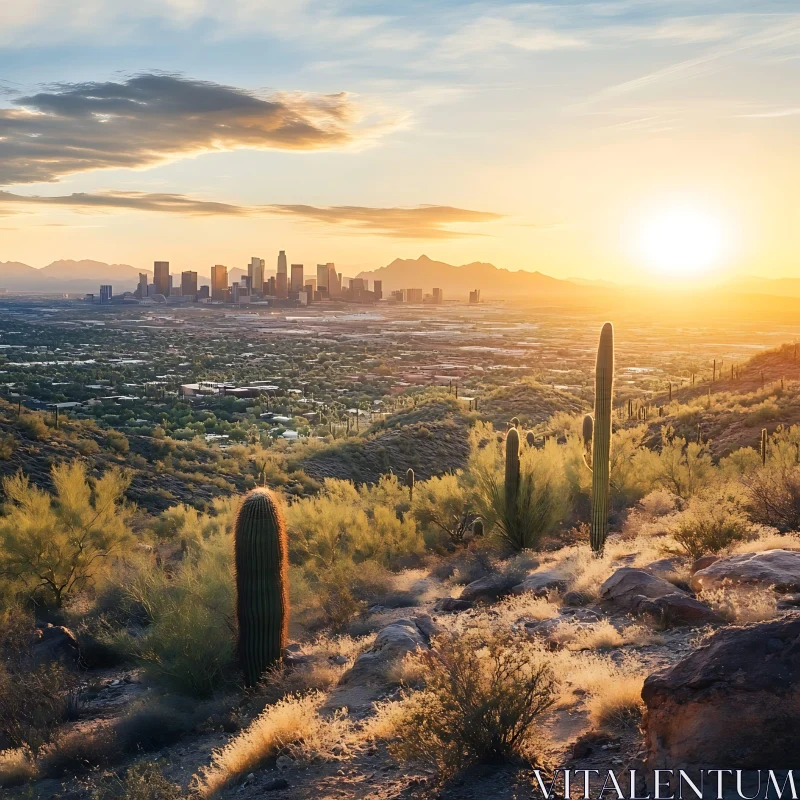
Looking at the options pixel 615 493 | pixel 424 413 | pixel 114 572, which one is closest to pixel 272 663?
pixel 114 572

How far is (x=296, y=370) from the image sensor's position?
98.5 meters

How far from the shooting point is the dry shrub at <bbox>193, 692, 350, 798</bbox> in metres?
7.87

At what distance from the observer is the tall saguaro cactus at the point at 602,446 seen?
16344 millimetres

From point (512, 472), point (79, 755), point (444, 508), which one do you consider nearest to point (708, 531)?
point (512, 472)

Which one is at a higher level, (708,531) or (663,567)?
(708,531)

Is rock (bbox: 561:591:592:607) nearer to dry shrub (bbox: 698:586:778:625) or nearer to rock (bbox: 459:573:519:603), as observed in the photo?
rock (bbox: 459:573:519:603)

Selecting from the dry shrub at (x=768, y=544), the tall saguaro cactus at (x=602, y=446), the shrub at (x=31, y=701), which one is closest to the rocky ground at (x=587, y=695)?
the shrub at (x=31, y=701)

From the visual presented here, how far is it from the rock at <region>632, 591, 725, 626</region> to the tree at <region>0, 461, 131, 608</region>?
40.1 feet

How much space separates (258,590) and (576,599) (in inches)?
186

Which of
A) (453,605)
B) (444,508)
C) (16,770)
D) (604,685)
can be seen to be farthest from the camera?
(444,508)

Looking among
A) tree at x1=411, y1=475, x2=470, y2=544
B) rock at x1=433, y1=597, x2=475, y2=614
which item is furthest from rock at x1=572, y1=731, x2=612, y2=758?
tree at x1=411, y1=475, x2=470, y2=544

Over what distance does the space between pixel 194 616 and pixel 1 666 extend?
2.79m

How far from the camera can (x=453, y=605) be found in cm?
1372

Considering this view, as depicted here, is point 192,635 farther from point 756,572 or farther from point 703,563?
point 756,572
